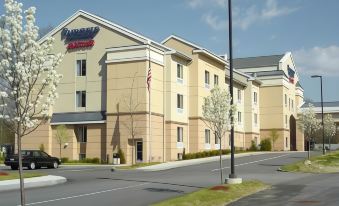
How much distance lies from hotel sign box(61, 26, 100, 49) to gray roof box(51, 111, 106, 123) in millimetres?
6284

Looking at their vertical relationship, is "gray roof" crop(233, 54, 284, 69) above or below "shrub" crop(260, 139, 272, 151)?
above

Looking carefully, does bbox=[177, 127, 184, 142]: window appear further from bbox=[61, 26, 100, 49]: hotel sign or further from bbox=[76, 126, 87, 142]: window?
bbox=[61, 26, 100, 49]: hotel sign

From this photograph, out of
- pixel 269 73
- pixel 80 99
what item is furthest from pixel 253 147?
pixel 80 99

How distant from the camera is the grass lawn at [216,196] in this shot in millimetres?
15991

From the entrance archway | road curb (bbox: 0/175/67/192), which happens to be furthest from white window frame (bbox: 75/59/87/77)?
the entrance archway

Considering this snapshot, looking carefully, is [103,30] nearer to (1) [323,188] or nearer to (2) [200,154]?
(2) [200,154]

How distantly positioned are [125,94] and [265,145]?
3301 centimetres

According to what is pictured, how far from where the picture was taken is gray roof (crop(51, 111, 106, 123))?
46.4 meters

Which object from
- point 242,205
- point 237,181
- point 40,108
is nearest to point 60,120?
point 237,181

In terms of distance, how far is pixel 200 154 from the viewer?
49.1 metres

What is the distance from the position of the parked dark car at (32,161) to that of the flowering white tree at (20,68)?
94.0ft

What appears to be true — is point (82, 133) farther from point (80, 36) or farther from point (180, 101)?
point (180, 101)

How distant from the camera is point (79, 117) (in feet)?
155

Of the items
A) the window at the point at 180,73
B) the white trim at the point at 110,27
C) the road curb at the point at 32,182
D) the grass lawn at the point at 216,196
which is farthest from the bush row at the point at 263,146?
the grass lawn at the point at 216,196
